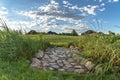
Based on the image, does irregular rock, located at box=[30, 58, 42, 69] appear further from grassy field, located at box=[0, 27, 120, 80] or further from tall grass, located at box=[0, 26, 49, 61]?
tall grass, located at box=[0, 26, 49, 61]

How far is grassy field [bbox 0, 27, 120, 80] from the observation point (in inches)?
285

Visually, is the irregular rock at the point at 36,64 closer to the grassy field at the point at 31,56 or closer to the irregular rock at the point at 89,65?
the grassy field at the point at 31,56

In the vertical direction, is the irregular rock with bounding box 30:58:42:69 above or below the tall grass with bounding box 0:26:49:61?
below

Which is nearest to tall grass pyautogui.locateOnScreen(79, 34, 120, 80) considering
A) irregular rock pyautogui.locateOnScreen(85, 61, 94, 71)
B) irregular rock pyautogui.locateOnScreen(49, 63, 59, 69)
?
irregular rock pyautogui.locateOnScreen(85, 61, 94, 71)

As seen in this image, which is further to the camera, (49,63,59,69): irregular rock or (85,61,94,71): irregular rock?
(49,63,59,69): irregular rock

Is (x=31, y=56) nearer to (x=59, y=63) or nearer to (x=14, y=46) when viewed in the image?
(x=14, y=46)

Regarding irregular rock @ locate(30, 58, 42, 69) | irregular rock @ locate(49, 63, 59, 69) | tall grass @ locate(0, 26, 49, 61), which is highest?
tall grass @ locate(0, 26, 49, 61)

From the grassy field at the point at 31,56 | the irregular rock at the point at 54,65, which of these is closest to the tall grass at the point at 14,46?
the grassy field at the point at 31,56

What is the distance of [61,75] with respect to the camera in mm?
7309

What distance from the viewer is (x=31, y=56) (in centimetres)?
941

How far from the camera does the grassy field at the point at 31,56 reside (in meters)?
7.23

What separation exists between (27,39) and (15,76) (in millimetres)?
3279

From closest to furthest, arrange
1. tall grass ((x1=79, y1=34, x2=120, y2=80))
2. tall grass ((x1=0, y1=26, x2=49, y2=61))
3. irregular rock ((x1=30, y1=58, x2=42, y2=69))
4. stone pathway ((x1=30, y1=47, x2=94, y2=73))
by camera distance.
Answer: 1. tall grass ((x1=79, y1=34, x2=120, y2=80))
2. stone pathway ((x1=30, y1=47, x2=94, y2=73))
3. irregular rock ((x1=30, y1=58, x2=42, y2=69))
4. tall grass ((x1=0, y1=26, x2=49, y2=61))

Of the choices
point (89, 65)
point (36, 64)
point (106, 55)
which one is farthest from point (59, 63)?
point (106, 55)
